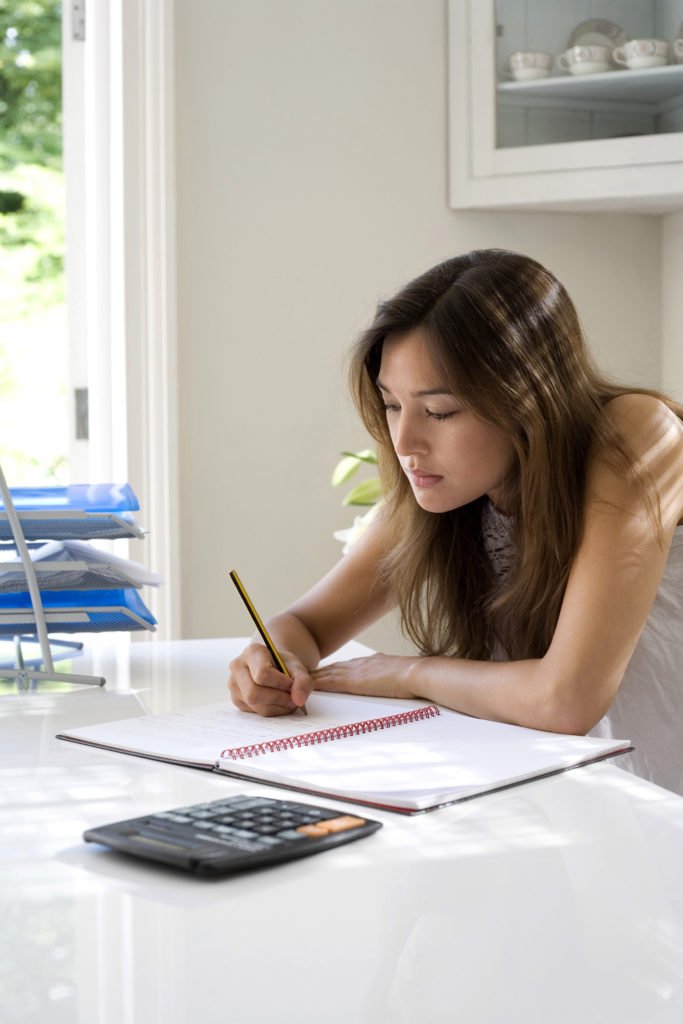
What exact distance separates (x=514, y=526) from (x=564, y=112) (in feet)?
5.10

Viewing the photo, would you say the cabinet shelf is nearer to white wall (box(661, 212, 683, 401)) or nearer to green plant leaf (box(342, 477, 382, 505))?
white wall (box(661, 212, 683, 401))

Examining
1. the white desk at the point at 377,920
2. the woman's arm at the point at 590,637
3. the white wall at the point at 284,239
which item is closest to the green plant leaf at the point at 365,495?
the white wall at the point at 284,239

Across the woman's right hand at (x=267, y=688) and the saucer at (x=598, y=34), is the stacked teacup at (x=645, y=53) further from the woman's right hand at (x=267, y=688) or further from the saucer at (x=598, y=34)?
the woman's right hand at (x=267, y=688)

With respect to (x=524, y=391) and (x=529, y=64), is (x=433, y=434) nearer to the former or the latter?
(x=524, y=391)

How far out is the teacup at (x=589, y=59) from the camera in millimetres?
2607

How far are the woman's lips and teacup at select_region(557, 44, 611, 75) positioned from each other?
163cm

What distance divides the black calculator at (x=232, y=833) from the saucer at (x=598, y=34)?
2254mm

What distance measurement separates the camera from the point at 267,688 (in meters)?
1.12

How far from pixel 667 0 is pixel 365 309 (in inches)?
35.5

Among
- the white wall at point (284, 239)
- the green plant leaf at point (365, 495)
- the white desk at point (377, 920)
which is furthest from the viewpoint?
the white wall at point (284, 239)

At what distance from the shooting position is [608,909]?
589 millimetres

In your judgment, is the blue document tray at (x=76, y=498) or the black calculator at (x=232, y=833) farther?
the blue document tray at (x=76, y=498)

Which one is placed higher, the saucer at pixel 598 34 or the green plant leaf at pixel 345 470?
the saucer at pixel 598 34

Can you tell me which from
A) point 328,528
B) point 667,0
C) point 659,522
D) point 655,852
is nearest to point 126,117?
point 328,528
